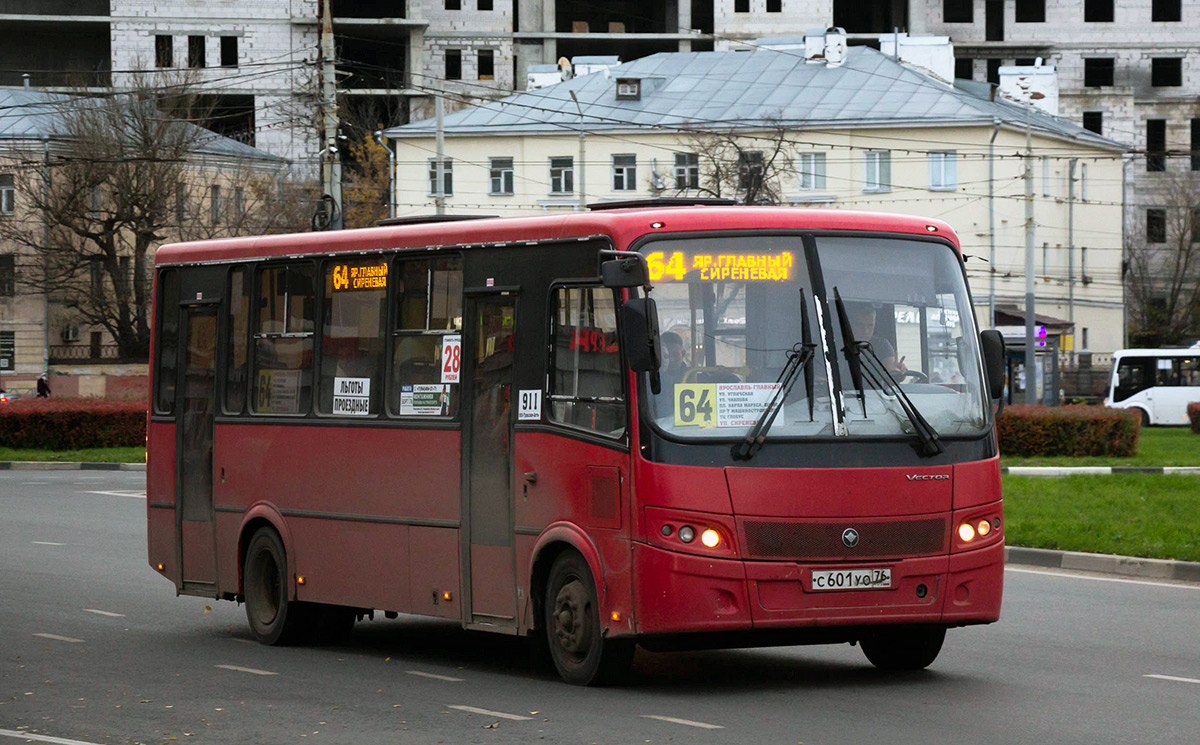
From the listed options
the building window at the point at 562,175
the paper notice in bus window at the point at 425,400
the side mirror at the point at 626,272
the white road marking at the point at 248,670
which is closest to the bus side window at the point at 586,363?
the side mirror at the point at 626,272

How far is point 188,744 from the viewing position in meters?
8.79

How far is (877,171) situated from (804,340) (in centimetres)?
5906

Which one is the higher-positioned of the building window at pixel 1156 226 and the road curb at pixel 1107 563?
the building window at pixel 1156 226

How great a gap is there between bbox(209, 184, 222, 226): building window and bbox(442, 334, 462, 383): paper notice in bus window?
5525 cm

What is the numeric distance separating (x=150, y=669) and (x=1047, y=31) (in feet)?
322

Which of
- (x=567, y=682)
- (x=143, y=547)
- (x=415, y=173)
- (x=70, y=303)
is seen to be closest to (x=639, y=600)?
(x=567, y=682)

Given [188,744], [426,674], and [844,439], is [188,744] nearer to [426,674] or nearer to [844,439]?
[426,674]

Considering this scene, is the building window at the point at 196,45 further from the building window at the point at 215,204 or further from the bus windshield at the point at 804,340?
the bus windshield at the point at 804,340

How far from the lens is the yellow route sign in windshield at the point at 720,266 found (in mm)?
10086

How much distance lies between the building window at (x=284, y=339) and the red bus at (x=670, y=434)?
0.60 meters

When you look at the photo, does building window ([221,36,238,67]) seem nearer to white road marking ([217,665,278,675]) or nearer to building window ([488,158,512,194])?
building window ([488,158,512,194])

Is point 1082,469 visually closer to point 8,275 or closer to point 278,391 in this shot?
point 278,391

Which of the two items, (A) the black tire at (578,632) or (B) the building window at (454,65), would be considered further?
(B) the building window at (454,65)

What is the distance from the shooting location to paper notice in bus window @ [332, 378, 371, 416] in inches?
484
